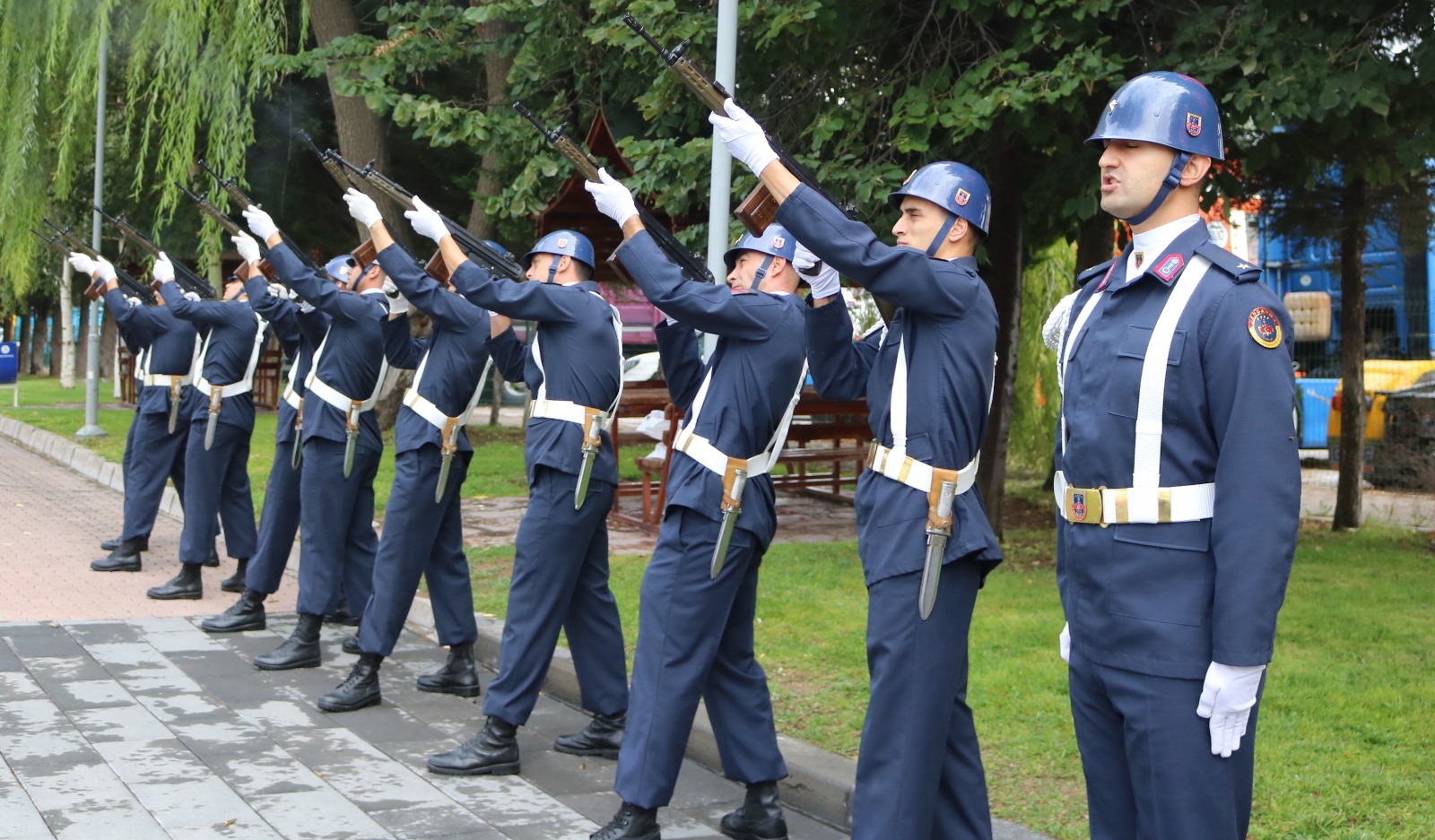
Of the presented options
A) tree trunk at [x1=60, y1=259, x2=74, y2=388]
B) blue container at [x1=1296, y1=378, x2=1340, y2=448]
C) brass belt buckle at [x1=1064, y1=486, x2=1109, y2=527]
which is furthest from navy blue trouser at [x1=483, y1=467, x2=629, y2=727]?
tree trunk at [x1=60, y1=259, x2=74, y2=388]

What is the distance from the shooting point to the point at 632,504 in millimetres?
14953

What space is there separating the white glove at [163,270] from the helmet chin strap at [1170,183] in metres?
8.51

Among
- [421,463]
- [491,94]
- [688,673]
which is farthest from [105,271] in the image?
[688,673]

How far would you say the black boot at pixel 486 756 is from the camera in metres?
6.02

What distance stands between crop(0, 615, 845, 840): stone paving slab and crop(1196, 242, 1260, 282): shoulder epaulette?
2.87 metres

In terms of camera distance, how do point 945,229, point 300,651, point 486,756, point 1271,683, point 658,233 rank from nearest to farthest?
point 945,229, point 486,756, point 658,233, point 1271,683, point 300,651

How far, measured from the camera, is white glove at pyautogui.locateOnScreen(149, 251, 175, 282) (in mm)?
10648

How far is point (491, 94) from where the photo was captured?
15016 mm

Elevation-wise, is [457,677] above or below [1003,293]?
below

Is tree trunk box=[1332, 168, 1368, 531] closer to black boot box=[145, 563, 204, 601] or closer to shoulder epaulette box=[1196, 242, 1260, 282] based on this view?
black boot box=[145, 563, 204, 601]

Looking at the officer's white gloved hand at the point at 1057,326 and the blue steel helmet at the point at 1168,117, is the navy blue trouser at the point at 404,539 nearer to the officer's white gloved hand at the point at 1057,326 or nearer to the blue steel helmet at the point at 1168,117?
the officer's white gloved hand at the point at 1057,326

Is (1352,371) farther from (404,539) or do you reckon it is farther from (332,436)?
(404,539)

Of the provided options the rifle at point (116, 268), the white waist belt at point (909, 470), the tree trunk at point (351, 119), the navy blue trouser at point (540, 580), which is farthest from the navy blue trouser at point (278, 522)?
the tree trunk at point (351, 119)

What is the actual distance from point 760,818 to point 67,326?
33871 mm
